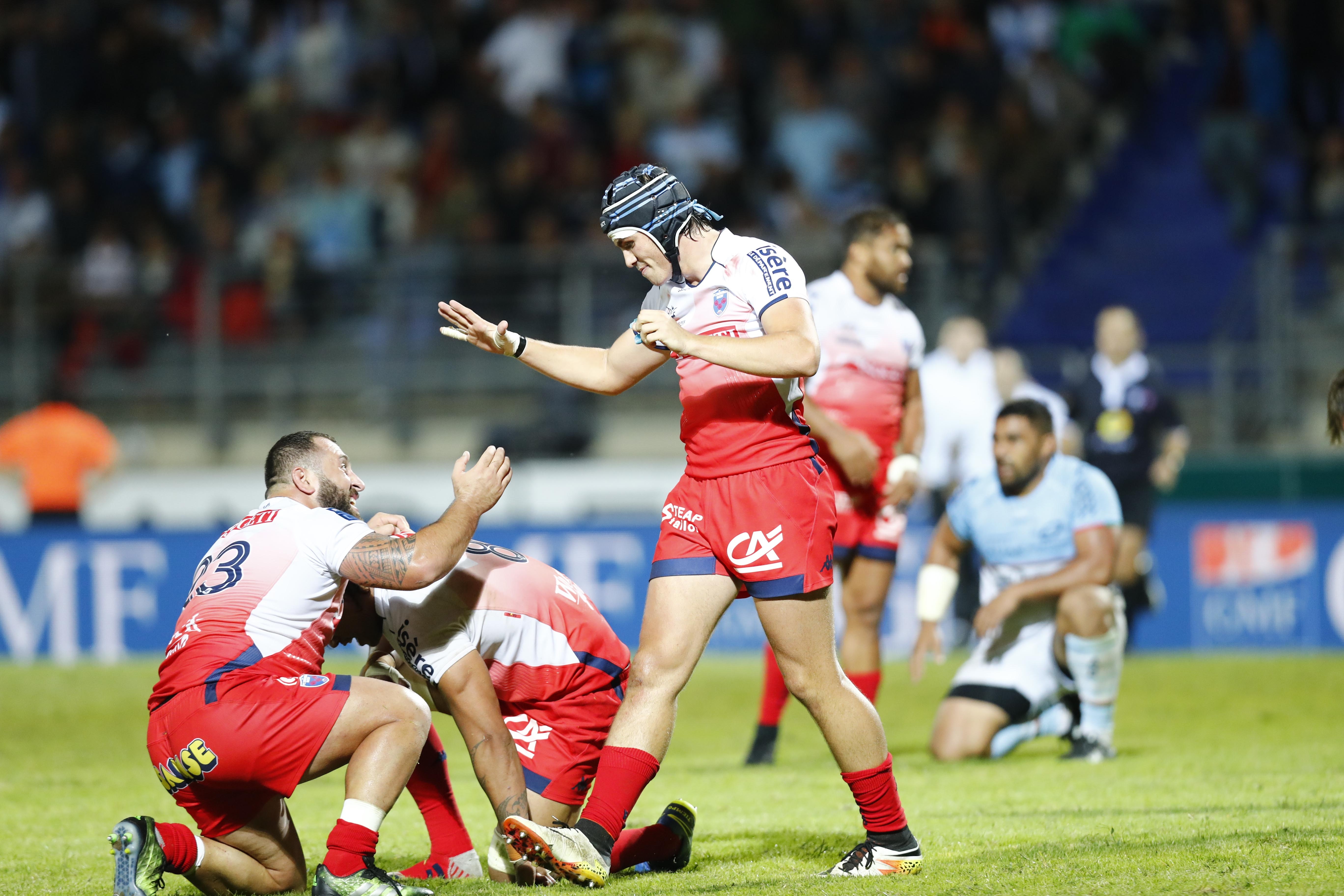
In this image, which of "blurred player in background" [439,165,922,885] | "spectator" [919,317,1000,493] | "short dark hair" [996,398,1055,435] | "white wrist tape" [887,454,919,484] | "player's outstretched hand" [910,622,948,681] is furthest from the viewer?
"spectator" [919,317,1000,493]

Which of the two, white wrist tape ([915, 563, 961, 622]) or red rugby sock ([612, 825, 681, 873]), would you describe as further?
white wrist tape ([915, 563, 961, 622])

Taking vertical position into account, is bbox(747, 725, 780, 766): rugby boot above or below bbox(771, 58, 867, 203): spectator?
below

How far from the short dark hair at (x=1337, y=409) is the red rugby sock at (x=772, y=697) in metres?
3.01

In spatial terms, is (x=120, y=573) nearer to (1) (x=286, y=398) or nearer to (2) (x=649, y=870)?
(1) (x=286, y=398)

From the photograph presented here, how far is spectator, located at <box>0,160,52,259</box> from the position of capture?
58.7 ft

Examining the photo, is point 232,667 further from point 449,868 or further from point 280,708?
point 449,868

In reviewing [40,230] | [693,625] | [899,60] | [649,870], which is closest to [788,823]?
[649,870]

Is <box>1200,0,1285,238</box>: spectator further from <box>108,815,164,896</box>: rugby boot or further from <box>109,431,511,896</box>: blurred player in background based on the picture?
<box>108,815,164,896</box>: rugby boot

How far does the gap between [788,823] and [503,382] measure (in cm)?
1014

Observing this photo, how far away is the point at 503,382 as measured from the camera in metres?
15.8

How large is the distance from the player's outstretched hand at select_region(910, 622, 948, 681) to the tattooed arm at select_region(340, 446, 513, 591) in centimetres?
245

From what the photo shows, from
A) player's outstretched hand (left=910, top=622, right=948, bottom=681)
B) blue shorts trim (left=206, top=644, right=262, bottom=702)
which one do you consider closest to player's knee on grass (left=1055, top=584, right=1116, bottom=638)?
player's outstretched hand (left=910, top=622, right=948, bottom=681)

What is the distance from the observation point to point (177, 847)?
15.7 ft

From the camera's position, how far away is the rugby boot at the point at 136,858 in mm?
4570
